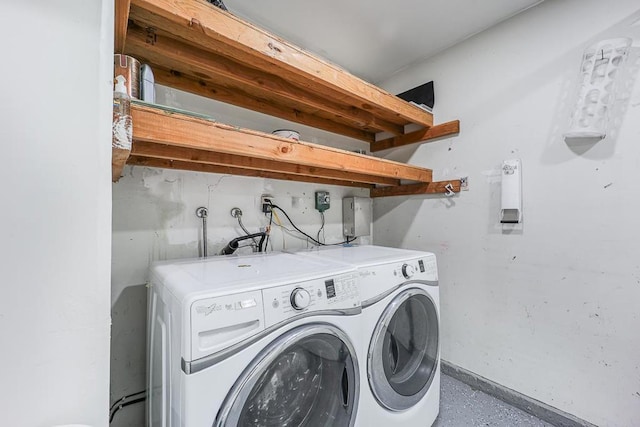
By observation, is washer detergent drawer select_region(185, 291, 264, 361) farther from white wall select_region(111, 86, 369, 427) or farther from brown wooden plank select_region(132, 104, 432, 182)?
white wall select_region(111, 86, 369, 427)

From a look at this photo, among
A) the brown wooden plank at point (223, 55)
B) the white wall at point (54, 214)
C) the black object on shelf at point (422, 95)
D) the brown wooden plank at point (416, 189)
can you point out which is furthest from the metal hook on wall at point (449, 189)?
the white wall at point (54, 214)

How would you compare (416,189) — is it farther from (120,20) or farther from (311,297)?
(120,20)

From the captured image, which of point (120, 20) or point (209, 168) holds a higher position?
point (120, 20)

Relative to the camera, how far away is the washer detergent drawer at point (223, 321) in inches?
27.4

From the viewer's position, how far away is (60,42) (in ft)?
2.06

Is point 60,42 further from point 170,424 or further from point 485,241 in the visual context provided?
point 485,241

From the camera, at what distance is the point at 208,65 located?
1.29m

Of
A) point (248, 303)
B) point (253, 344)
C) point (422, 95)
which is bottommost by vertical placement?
point (253, 344)

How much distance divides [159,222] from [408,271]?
1.33m

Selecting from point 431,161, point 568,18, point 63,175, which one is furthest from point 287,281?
point 568,18

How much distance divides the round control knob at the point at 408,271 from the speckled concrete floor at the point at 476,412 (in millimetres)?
855

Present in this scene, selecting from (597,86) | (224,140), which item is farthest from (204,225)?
(597,86)

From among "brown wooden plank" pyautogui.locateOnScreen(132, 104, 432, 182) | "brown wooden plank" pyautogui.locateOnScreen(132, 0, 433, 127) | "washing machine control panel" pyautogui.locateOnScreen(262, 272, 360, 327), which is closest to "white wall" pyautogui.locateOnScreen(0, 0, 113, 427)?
"brown wooden plank" pyautogui.locateOnScreen(132, 104, 432, 182)

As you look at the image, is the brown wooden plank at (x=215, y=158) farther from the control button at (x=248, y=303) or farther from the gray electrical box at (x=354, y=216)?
the control button at (x=248, y=303)
